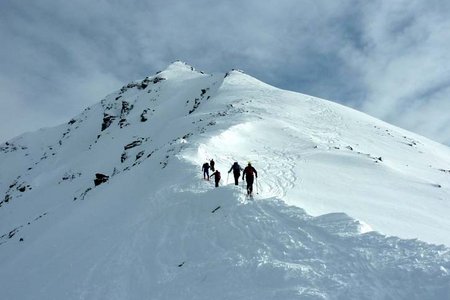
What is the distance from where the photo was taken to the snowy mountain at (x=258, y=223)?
11375mm

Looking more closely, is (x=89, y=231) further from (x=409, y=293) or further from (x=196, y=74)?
(x=196, y=74)

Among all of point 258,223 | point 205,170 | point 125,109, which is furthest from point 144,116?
point 258,223

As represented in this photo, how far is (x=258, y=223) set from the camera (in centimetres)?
1467

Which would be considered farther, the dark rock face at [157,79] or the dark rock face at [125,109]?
the dark rock face at [157,79]

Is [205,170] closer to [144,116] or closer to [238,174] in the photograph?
[238,174]

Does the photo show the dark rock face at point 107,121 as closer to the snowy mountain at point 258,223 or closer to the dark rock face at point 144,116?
the dark rock face at point 144,116

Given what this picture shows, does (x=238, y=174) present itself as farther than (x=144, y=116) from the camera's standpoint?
No

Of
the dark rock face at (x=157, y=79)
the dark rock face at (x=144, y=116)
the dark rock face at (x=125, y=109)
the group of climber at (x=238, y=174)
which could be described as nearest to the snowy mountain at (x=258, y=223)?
the group of climber at (x=238, y=174)

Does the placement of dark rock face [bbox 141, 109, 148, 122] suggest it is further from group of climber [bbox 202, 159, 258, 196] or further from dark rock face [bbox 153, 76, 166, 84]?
group of climber [bbox 202, 159, 258, 196]

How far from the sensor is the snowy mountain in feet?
37.3

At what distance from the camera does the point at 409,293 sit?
32.5ft

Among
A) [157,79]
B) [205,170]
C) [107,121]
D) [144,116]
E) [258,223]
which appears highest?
[157,79]

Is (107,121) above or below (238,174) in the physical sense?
above

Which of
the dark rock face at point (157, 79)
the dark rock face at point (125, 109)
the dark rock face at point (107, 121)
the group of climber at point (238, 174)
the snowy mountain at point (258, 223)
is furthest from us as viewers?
the dark rock face at point (157, 79)
